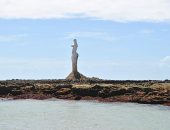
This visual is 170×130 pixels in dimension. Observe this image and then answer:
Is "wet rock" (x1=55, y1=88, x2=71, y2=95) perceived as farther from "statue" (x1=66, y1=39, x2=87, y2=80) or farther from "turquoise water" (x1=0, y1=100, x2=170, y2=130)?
"statue" (x1=66, y1=39, x2=87, y2=80)

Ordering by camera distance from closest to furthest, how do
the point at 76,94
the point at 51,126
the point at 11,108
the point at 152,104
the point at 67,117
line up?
the point at 51,126 < the point at 67,117 < the point at 11,108 < the point at 152,104 < the point at 76,94

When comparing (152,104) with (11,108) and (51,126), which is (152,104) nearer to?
(11,108)

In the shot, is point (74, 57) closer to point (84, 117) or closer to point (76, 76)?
point (76, 76)

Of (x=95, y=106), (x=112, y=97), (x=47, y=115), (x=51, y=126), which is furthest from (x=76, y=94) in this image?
(x=51, y=126)

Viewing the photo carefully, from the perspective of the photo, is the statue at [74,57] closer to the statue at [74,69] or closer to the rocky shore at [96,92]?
the statue at [74,69]

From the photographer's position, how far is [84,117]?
3922 cm

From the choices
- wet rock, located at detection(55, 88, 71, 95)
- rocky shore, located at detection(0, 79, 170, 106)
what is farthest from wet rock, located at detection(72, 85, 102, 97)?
wet rock, located at detection(55, 88, 71, 95)

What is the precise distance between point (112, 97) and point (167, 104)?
849 centimetres

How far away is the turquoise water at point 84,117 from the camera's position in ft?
110

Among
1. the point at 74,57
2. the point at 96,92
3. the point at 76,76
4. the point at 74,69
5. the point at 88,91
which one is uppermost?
the point at 74,57

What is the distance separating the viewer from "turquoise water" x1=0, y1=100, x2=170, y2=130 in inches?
1316

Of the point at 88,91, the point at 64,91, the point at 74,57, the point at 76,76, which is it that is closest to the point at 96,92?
the point at 88,91

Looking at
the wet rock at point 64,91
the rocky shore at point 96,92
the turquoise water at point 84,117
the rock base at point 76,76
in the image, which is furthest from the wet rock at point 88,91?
the rock base at point 76,76

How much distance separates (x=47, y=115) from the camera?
4125cm
